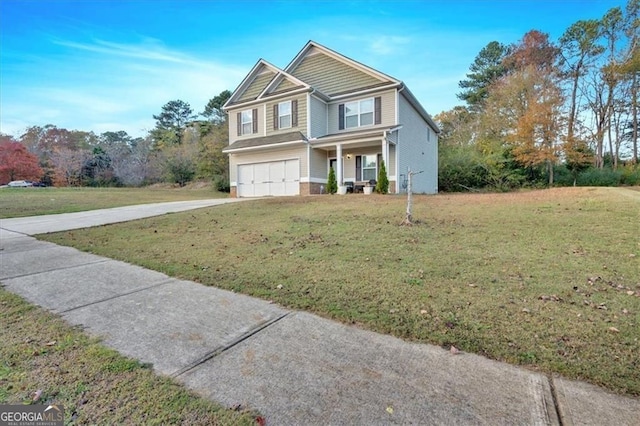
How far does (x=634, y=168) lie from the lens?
22125mm

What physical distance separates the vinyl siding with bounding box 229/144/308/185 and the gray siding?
198 inches

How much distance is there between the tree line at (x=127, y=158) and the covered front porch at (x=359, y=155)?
12.3m

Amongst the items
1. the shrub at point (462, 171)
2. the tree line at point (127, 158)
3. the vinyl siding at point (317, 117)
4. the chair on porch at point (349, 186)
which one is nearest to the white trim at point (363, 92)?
the vinyl siding at point (317, 117)

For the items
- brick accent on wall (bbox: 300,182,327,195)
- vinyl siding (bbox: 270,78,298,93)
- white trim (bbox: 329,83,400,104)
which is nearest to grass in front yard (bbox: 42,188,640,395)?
brick accent on wall (bbox: 300,182,327,195)

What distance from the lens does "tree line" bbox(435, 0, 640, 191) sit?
20.4 meters

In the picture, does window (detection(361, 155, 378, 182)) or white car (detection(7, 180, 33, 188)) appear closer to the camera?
window (detection(361, 155, 378, 182))

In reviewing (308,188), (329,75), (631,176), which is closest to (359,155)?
(308,188)

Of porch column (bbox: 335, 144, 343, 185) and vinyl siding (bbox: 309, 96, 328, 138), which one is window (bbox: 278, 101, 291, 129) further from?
porch column (bbox: 335, 144, 343, 185)

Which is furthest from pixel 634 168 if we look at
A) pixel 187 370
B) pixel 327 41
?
pixel 187 370

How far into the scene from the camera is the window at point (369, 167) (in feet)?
53.2

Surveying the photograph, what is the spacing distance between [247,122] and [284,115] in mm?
2841

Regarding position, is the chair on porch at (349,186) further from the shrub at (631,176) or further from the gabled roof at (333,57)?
the shrub at (631,176)

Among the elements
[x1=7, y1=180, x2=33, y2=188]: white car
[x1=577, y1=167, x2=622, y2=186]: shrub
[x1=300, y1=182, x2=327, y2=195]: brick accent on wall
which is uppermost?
[x1=7, y1=180, x2=33, y2=188]: white car

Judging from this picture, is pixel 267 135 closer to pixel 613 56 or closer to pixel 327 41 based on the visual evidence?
pixel 327 41
